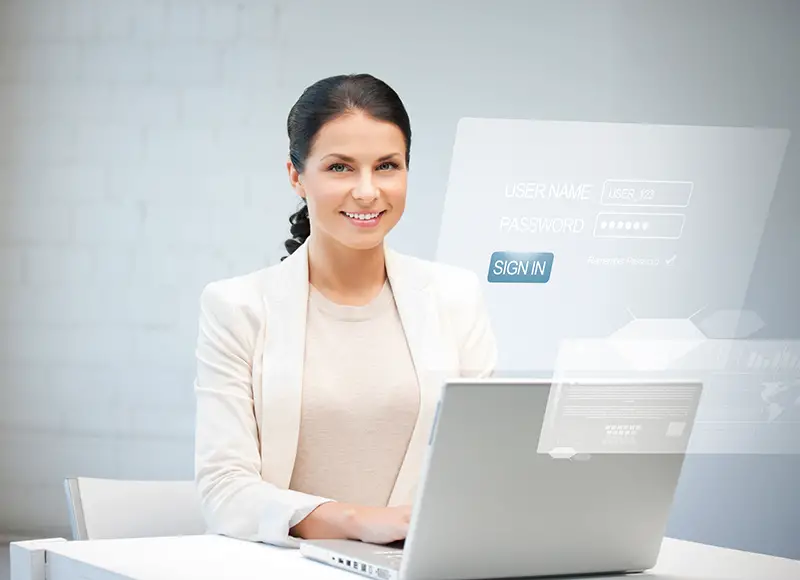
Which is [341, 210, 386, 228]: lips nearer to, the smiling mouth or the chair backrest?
the smiling mouth

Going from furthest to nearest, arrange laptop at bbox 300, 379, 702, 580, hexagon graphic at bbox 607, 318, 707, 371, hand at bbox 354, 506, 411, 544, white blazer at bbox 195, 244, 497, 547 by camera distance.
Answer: hexagon graphic at bbox 607, 318, 707, 371 → white blazer at bbox 195, 244, 497, 547 → hand at bbox 354, 506, 411, 544 → laptop at bbox 300, 379, 702, 580

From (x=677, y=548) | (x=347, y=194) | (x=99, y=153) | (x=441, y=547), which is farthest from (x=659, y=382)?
(x=99, y=153)

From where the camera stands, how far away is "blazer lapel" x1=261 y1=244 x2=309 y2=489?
1.85 metres

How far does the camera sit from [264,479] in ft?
6.09

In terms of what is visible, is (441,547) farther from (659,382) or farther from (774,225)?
(774,225)

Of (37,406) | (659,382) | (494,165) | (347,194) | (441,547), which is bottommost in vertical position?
(37,406)

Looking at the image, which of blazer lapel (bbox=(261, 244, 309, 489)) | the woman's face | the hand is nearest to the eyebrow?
the woman's face

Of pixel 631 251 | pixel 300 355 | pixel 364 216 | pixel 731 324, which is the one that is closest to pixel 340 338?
pixel 300 355

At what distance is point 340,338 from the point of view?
77.5 inches

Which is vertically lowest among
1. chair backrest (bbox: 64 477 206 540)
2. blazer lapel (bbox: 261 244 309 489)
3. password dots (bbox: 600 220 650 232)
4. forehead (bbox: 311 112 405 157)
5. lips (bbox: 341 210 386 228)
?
chair backrest (bbox: 64 477 206 540)

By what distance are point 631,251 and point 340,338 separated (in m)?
1.73

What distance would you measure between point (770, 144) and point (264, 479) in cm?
283

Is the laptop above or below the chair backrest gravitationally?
above

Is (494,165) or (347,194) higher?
(494,165)
